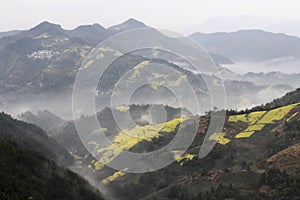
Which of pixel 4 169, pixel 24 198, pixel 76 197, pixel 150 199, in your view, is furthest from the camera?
pixel 150 199

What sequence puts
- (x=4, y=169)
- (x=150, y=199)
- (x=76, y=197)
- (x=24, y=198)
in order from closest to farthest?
(x=24, y=198)
(x=4, y=169)
(x=76, y=197)
(x=150, y=199)

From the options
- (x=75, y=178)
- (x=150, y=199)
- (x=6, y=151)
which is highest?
(x=6, y=151)

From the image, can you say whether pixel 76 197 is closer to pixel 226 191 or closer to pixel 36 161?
pixel 36 161

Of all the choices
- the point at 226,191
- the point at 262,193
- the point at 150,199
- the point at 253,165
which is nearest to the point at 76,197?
the point at 150,199

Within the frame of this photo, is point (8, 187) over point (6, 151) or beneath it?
beneath

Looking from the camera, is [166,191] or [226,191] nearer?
[226,191]

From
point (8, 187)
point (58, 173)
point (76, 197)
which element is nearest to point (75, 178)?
point (58, 173)
